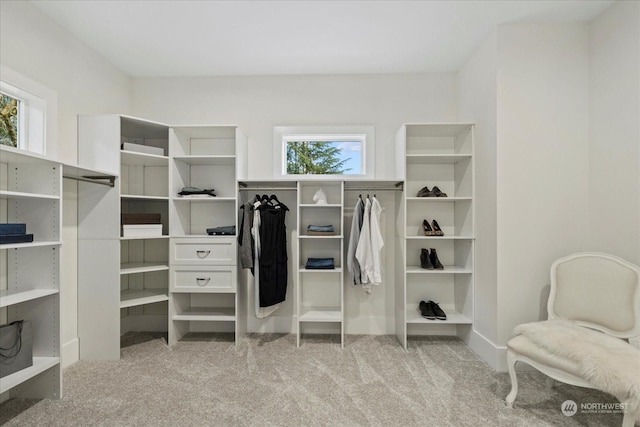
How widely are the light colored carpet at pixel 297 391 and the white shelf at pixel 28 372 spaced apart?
0.29 metres

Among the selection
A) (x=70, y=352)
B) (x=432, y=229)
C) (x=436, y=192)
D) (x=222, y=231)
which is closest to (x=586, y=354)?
(x=432, y=229)

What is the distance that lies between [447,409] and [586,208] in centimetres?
197

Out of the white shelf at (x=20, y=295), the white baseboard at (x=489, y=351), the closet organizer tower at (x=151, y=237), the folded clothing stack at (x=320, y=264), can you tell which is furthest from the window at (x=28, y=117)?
the white baseboard at (x=489, y=351)

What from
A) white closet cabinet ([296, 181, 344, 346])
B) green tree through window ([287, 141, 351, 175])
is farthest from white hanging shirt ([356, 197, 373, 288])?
green tree through window ([287, 141, 351, 175])

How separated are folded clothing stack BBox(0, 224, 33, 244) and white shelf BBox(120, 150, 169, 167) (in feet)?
3.67

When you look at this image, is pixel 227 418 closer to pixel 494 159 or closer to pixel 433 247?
pixel 433 247

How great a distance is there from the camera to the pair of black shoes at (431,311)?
3.08m

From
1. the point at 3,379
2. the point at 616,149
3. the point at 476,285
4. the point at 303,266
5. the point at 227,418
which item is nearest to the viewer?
the point at 3,379

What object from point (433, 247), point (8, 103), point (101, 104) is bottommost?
point (433, 247)

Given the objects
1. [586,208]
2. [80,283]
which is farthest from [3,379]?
[586,208]

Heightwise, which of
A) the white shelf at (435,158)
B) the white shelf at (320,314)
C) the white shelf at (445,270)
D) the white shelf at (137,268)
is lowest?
the white shelf at (320,314)

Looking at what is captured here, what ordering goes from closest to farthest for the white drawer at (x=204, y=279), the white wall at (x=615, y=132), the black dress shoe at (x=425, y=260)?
the white wall at (x=615, y=132) → the white drawer at (x=204, y=279) → the black dress shoe at (x=425, y=260)

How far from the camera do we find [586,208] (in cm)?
258

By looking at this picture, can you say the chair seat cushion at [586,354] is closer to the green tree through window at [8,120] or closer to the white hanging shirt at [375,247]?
the white hanging shirt at [375,247]
